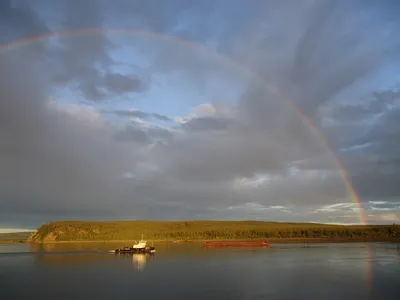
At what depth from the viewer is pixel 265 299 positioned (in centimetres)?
3309

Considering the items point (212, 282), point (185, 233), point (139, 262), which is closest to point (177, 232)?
point (185, 233)

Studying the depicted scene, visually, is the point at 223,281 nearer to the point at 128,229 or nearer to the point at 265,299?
the point at 265,299

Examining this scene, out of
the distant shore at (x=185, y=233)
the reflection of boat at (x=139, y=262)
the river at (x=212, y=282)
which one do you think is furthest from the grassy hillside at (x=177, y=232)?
the river at (x=212, y=282)

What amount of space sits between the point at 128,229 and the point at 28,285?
14004cm

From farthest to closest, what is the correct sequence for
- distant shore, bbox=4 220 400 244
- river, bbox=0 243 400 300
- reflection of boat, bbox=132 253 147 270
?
1. distant shore, bbox=4 220 400 244
2. reflection of boat, bbox=132 253 147 270
3. river, bbox=0 243 400 300

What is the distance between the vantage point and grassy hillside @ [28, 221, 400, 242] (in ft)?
520

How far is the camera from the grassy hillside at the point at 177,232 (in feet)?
520

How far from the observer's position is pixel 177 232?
170 metres

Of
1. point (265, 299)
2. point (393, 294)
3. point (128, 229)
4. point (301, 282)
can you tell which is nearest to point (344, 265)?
point (301, 282)

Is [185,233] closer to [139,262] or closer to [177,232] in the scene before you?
[177,232]

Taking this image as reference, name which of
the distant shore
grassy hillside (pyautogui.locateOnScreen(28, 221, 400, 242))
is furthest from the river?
grassy hillside (pyautogui.locateOnScreen(28, 221, 400, 242))

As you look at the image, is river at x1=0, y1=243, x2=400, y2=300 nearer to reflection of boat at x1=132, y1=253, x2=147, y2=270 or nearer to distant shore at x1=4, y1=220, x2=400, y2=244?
reflection of boat at x1=132, y1=253, x2=147, y2=270

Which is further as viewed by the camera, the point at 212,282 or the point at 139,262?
the point at 139,262

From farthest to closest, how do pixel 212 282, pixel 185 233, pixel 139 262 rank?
1. pixel 185 233
2. pixel 139 262
3. pixel 212 282
